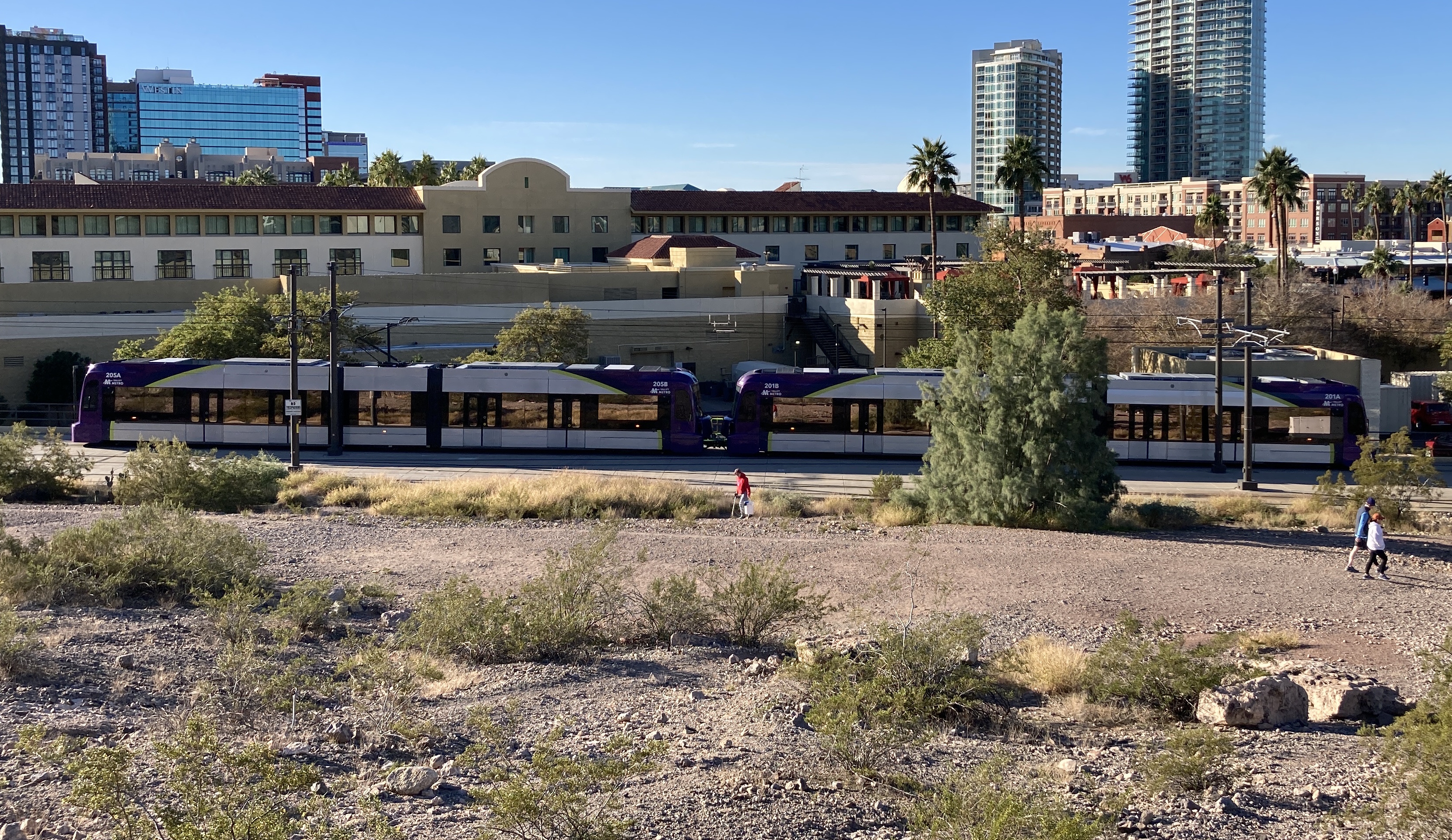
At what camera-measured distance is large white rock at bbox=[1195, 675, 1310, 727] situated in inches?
524

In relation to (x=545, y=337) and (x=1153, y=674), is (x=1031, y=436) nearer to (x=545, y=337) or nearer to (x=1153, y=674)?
(x=1153, y=674)

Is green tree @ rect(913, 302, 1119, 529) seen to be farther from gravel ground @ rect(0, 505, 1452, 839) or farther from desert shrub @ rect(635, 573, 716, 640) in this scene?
desert shrub @ rect(635, 573, 716, 640)

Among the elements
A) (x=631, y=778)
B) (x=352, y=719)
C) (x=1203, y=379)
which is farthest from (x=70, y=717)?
(x=1203, y=379)

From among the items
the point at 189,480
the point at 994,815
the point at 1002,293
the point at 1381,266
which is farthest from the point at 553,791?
the point at 1381,266

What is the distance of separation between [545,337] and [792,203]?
3726 cm

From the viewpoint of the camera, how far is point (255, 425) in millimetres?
36031

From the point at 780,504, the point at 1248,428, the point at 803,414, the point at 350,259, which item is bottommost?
the point at 780,504

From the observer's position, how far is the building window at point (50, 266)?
64.3 meters

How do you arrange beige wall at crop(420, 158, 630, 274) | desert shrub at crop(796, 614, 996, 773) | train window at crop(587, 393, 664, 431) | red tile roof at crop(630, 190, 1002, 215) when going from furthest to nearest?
Result: red tile roof at crop(630, 190, 1002, 215)
beige wall at crop(420, 158, 630, 274)
train window at crop(587, 393, 664, 431)
desert shrub at crop(796, 614, 996, 773)

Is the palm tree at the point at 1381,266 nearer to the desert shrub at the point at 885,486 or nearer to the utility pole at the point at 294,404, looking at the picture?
the desert shrub at the point at 885,486

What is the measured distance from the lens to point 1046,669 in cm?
1466

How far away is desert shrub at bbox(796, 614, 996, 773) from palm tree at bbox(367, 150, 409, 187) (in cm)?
7838

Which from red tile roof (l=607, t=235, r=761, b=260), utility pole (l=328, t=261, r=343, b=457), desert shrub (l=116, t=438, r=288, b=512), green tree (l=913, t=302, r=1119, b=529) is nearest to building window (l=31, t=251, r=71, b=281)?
red tile roof (l=607, t=235, r=761, b=260)

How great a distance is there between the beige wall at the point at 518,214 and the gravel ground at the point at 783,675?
49066 mm
